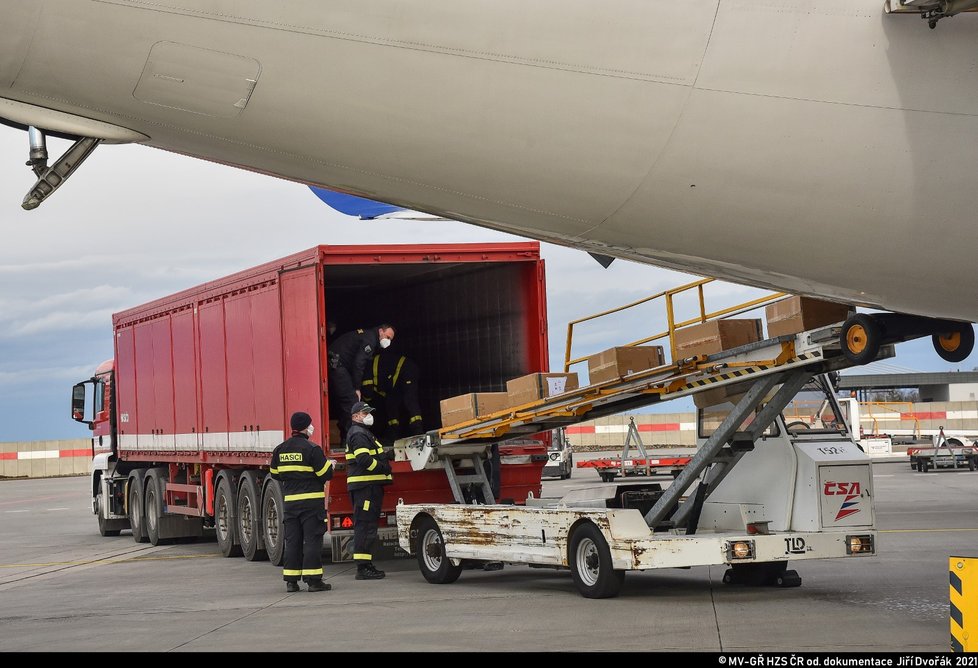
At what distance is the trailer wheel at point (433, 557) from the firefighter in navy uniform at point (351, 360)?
1.98 m

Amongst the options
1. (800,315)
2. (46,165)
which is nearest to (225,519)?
(800,315)

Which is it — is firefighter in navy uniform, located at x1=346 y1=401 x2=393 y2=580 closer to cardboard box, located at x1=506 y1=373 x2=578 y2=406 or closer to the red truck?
the red truck

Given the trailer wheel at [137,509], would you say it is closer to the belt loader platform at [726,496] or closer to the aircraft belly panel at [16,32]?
the belt loader platform at [726,496]

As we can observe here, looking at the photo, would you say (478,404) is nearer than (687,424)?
Yes

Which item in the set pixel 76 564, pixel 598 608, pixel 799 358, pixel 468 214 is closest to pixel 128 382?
pixel 76 564

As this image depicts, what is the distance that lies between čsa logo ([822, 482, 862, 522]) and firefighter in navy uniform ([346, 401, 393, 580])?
16.1 ft

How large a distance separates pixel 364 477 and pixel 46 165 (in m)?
8.77

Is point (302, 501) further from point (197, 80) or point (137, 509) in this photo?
point (137, 509)

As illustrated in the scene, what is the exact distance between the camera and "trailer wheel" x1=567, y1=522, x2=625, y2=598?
414 inches

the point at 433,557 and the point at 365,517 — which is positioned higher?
the point at 365,517

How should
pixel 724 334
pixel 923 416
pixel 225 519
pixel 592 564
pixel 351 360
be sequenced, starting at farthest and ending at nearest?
pixel 923 416 < pixel 225 519 < pixel 351 360 < pixel 592 564 < pixel 724 334

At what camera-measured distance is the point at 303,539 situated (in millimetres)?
12648

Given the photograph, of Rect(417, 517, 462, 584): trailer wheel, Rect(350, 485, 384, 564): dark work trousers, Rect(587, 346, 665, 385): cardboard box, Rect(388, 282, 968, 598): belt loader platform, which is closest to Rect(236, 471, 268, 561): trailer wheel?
Rect(350, 485, 384, 564): dark work trousers

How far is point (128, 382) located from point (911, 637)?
15601 mm
